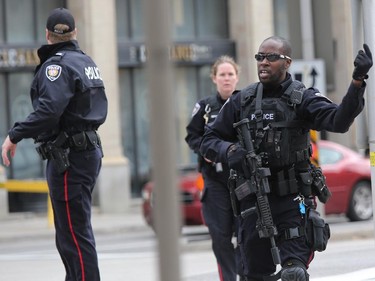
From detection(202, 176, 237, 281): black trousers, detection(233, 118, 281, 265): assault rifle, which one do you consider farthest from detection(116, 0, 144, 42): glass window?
detection(233, 118, 281, 265): assault rifle

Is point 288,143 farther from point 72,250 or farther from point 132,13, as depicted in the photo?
point 132,13

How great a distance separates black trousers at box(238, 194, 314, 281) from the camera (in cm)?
665

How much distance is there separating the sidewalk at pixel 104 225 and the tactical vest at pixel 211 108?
7.46m

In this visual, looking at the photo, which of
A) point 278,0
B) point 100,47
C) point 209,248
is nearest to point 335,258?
point 209,248

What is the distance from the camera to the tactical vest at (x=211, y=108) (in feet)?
29.1

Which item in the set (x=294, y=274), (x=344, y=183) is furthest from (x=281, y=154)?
(x=344, y=183)

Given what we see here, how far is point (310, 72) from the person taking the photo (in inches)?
607

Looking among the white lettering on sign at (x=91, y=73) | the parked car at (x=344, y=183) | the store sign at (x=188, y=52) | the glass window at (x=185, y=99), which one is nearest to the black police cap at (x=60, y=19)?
the white lettering on sign at (x=91, y=73)

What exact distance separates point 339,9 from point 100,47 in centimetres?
711

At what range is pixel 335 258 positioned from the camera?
12344 mm

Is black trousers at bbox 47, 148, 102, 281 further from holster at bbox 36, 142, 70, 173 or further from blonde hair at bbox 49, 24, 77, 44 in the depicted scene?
blonde hair at bbox 49, 24, 77, 44

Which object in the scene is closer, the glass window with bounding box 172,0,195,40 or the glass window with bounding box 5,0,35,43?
the glass window with bounding box 5,0,35,43

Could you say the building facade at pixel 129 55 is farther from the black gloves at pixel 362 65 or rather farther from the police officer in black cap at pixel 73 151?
the black gloves at pixel 362 65

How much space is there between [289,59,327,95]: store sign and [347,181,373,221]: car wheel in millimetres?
3899
